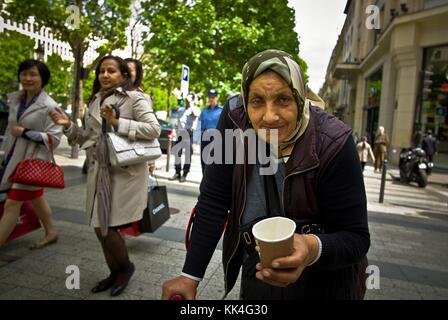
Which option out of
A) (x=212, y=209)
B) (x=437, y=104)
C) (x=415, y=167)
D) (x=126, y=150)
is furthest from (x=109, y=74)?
(x=437, y=104)

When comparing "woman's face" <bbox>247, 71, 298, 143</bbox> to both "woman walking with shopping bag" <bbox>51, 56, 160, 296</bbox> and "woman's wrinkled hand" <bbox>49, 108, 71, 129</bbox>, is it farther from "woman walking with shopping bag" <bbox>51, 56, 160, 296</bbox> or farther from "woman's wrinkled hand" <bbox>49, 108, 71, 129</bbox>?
"woman's wrinkled hand" <bbox>49, 108, 71, 129</bbox>

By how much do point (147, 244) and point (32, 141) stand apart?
1592 millimetres

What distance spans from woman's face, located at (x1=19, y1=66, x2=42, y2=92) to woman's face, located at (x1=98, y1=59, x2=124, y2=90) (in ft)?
2.99

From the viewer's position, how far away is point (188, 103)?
8.16 m

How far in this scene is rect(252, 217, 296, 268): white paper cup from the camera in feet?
3.41

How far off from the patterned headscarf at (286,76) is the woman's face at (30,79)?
267 cm

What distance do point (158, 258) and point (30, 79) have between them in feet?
6.72

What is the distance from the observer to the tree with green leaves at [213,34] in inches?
493

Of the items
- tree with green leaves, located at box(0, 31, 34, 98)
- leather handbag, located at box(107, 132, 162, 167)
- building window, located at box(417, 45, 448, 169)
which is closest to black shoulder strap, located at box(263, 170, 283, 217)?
leather handbag, located at box(107, 132, 162, 167)

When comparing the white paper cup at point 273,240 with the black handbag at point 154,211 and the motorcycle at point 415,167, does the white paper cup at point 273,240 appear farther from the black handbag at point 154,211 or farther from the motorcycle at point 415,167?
the motorcycle at point 415,167

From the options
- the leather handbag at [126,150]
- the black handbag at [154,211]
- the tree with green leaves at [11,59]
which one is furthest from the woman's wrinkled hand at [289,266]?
the tree with green leaves at [11,59]

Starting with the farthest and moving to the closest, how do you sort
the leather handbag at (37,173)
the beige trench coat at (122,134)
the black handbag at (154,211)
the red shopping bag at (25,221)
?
the red shopping bag at (25,221) → the black handbag at (154,211) → the leather handbag at (37,173) → the beige trench coat at (122,134)

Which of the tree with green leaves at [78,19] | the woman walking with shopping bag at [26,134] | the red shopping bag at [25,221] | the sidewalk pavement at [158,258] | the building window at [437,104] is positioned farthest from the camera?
the building window at [437,104]
